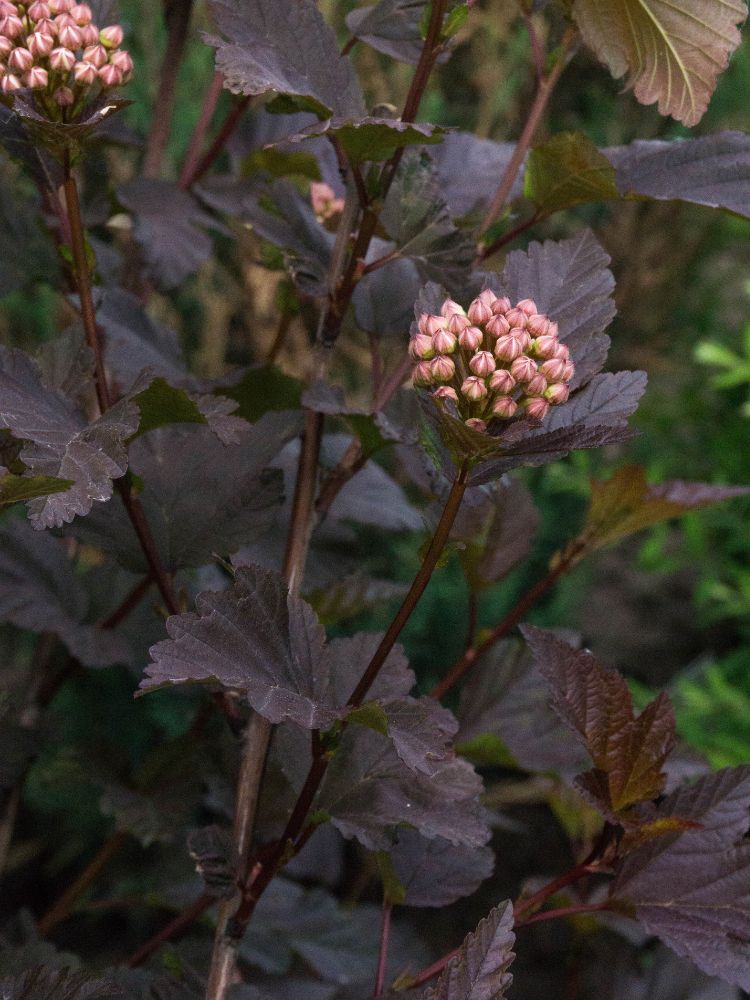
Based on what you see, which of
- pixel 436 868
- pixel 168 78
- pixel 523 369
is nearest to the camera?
pixel 523 369

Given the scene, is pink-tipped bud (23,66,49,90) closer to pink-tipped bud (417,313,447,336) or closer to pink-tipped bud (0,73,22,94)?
pink-tipped bud (0,73,22,94)

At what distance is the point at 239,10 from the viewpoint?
1.88 ft

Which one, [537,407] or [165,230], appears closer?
[537,407]

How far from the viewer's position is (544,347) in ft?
1.55

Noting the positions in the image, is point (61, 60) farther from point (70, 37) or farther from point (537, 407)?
point (537, 407)

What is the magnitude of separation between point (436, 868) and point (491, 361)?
0.38 metres

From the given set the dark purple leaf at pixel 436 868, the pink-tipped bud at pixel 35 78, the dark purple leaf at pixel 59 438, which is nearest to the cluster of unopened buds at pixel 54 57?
the pink-tipped bud at pixel 35 78

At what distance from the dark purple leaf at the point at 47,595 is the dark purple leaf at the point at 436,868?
0.25 meters

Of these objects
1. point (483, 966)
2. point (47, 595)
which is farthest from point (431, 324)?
point (47, 595)

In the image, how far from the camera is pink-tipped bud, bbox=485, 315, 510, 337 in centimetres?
47

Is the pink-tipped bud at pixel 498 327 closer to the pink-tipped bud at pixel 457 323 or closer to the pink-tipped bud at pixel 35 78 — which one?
the pink-tipped bud at pixel 457 323

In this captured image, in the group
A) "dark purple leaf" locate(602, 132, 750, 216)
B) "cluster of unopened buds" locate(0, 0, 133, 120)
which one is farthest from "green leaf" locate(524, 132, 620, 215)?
"cluster of unopened buds" locate(0, 0, 133, 120)

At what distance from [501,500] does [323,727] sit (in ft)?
1.15

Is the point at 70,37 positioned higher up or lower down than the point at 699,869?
higher up
